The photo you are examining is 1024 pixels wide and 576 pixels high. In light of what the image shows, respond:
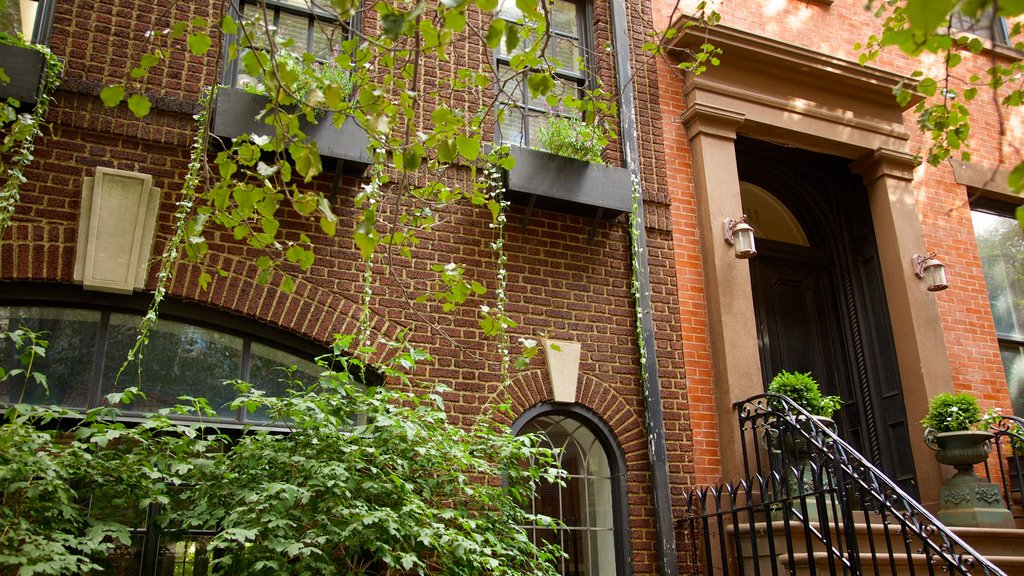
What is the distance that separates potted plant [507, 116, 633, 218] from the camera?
6523 millimetres

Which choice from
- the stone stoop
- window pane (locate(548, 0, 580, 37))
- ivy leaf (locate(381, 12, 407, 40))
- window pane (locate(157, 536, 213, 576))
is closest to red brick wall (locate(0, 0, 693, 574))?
window pane (locate(548, 0, 580, 37))

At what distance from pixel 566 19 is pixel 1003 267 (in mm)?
5195

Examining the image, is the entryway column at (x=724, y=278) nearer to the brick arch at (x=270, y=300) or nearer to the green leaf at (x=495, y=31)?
the brick arch at (x=270, y=300)

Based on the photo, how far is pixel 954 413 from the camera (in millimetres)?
6855

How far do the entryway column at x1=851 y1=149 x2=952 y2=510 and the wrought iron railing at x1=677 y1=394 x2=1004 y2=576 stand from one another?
1026 mm

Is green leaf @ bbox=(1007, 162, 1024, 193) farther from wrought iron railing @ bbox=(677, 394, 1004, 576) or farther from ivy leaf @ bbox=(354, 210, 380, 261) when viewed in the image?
wrought iron railing @ bbox=(677, 394, 1004, 576)

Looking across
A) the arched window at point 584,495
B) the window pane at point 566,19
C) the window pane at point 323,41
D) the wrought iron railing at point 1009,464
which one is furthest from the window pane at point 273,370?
the wrought iron railing at point 1009,464


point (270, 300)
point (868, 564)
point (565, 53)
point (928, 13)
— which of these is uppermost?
point (565, 53)

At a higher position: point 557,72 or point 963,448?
point 557,72

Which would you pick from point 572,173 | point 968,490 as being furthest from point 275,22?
point 968,490

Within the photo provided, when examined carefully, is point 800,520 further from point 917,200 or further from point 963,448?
point 917,200

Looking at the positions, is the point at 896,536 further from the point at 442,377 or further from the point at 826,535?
the point at 442,377

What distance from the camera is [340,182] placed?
6117mm

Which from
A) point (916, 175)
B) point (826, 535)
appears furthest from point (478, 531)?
point (916, 175)
